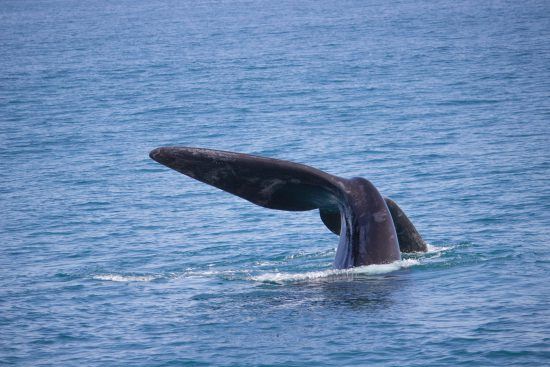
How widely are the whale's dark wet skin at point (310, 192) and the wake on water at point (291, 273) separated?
0.27m

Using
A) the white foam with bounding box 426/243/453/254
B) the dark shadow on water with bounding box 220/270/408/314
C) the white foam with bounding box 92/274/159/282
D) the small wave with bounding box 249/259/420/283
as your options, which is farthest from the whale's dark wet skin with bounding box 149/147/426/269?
the white foam with bounding box 92/274/159/282

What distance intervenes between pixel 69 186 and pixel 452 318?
2336 cm

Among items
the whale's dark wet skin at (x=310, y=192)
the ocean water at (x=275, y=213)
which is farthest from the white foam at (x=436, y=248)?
the whale's dark wet skin at (x=310, y=192)

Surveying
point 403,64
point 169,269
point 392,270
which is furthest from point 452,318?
point 403,64

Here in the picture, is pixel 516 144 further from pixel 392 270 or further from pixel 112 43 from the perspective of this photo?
pixel 112 43

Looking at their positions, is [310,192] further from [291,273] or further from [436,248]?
[436,248]

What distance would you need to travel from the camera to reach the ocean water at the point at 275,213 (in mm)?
18688

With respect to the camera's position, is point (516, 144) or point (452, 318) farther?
point (516, 144)

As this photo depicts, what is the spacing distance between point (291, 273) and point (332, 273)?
2116 mm

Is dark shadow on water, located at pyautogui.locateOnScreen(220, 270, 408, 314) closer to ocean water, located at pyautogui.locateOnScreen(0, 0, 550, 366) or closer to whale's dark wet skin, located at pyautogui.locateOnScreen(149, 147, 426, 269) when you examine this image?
ocean water, located at pyautogui.locateOnScreen(0, 0, 550, 366)

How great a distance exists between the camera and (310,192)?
18938mm

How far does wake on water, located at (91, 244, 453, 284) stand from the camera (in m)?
20.2

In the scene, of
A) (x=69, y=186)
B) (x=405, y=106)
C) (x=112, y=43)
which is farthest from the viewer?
(x=112, y=43)

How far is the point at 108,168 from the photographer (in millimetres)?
44219
